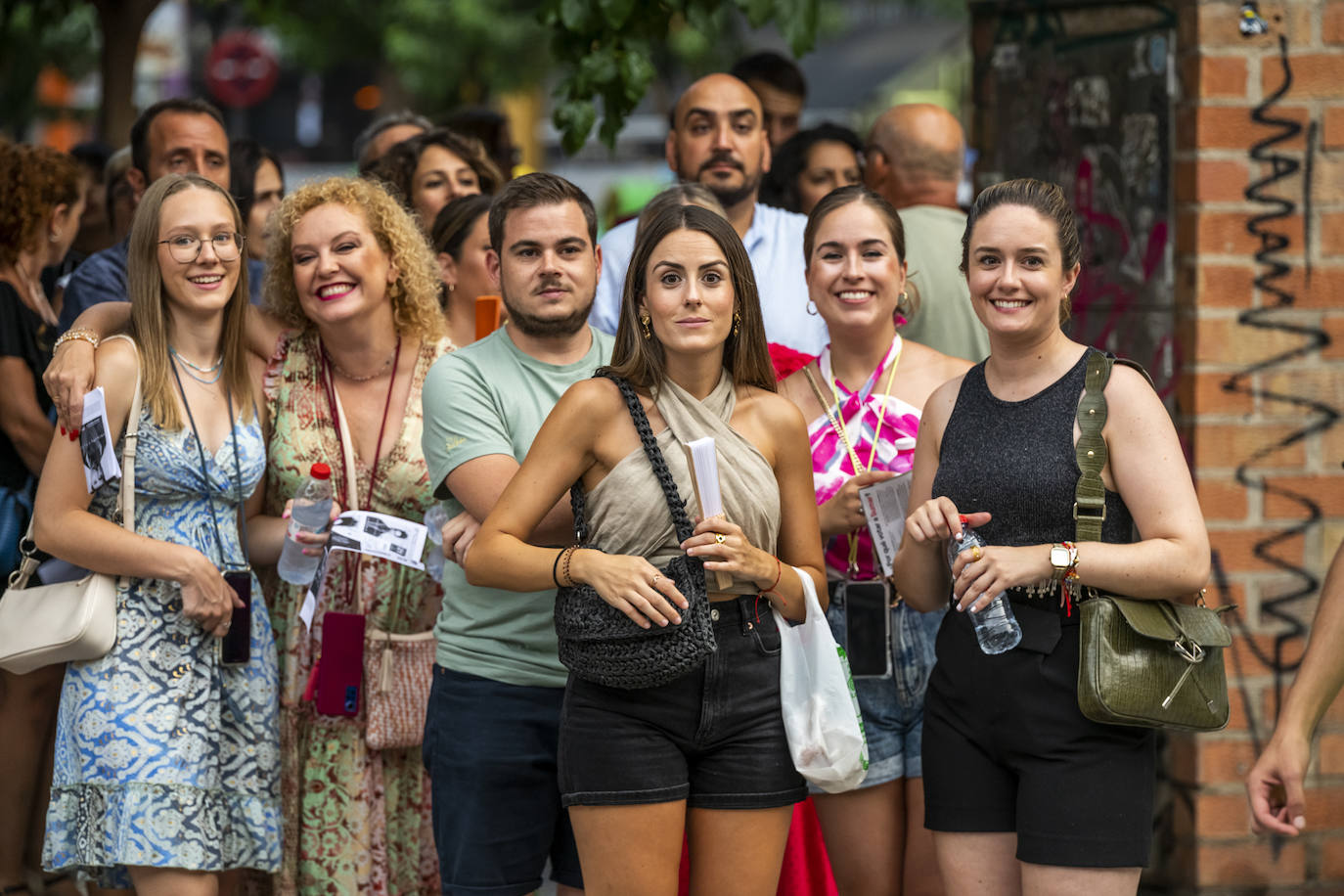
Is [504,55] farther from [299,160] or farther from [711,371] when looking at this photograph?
[711,371]

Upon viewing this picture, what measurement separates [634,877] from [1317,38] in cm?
326

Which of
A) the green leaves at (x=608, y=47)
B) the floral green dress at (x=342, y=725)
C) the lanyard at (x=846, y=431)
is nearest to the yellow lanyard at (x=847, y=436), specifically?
the lanyard at (x=846, y=431)

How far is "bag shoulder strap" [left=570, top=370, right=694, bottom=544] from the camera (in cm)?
319

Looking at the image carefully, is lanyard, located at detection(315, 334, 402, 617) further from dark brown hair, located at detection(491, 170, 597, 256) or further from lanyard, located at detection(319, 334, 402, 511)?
dark brown hair, located at detection(491, 170, 597, 256)

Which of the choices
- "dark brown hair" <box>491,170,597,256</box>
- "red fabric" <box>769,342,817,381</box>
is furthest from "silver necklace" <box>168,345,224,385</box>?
"red fabric" <box>769,342,817,381</box>

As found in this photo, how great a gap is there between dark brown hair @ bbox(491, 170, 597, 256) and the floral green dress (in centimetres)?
56

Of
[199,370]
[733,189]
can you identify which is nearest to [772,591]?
[199,370]

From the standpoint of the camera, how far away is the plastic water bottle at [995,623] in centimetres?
312

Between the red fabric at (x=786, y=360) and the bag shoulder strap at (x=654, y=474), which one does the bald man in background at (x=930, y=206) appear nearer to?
the red fabric at (x=786, y=360)

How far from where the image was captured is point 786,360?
418cm

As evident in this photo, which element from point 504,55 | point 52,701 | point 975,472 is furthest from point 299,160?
point 975,472

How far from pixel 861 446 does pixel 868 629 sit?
1.55ft

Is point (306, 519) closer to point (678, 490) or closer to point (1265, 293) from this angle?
point (678, 490)

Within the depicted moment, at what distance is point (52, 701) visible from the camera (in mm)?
4715
